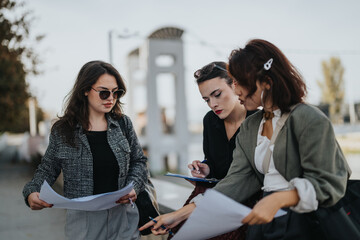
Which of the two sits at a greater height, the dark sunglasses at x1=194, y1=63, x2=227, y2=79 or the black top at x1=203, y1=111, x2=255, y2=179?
the dark sunglasses at x1=194, y1=63, x2=227, y2=79

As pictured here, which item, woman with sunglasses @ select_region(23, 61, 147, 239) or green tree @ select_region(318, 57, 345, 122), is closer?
woman with sunglasses @ select_region(23, 61, 147, 239)

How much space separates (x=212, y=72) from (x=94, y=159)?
3.06 ft

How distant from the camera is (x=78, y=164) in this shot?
225 cm

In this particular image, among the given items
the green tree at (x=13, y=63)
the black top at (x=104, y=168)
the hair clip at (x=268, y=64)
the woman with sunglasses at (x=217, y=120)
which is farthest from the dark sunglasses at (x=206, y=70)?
the green tree at (x=13, y=63)

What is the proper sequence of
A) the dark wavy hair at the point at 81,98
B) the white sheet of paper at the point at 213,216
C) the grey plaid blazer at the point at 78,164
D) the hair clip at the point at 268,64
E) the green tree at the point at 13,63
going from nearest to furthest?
the white sheet of paper at the point at 213,216, the hair clip at the point at 268,64, the grey plaid blazer at the point at 78,164, the dark wavy hair at the point at 81,98, the green tree at the point at 13,63

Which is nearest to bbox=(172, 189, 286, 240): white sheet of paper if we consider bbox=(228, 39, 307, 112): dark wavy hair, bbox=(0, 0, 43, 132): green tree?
bbox=(228, 39, 307, 112): dark wavy hair

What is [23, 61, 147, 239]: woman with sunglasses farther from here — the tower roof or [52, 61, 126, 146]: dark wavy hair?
the tower roof

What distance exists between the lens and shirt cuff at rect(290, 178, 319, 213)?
1385 mm

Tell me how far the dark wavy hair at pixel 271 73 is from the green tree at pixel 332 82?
47.8 m

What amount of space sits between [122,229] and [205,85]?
106cm

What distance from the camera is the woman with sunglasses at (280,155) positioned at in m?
1.41

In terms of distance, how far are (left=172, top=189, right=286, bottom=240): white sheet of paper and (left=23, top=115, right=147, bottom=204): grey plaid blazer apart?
83cm

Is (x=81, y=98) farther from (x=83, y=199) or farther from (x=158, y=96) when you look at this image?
(x=158, y=96)

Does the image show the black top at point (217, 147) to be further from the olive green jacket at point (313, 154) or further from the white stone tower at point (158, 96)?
the white stone tower at point (158, 96)
